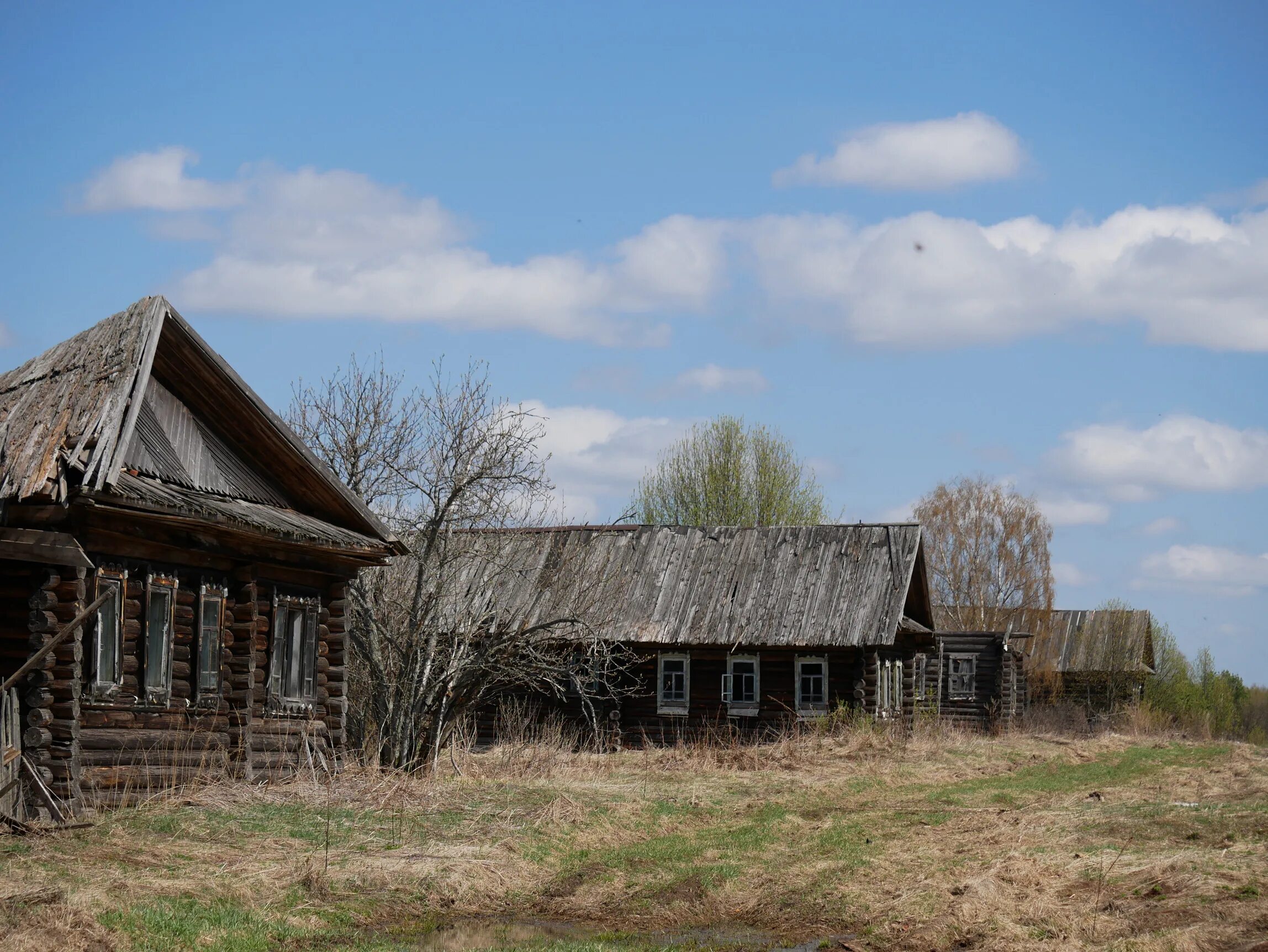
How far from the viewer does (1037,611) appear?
56312 millimetres

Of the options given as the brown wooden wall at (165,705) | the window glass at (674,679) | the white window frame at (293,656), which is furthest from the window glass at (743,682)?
the white window frame at (293,656)

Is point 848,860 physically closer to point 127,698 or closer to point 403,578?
point 127,698

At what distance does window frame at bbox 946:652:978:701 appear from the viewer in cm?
3841

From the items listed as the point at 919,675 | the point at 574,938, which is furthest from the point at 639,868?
the point at 919,675

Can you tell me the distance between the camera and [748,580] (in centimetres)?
3019

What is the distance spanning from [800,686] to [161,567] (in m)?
16.7

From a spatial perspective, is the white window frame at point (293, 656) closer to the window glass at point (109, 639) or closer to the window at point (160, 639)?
the window at point (160, 639)

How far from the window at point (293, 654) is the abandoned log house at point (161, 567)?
0.03 meters

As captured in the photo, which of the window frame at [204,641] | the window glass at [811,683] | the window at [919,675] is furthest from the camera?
the window at [919,675]

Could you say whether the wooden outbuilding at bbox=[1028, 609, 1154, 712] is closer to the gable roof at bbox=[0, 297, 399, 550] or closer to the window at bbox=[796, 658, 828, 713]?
the window at bbox=[796, 658, 828, 713]

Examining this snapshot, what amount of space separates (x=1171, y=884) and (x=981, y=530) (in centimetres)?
5084

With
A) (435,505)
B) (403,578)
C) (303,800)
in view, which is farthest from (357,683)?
(303,800)

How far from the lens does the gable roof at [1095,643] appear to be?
49.7m

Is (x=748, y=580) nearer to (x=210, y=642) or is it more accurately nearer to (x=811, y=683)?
(x=811, y=683)
